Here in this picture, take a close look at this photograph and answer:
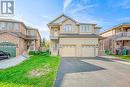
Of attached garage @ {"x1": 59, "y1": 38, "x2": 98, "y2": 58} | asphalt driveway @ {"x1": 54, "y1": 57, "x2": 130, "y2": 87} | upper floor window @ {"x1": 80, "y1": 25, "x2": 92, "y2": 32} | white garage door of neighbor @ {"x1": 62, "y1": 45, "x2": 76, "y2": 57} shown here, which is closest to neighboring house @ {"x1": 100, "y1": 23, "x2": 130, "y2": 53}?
upper floor window @ {"x1": 80, "y1": 25, "x2": 92, "y2": 32}

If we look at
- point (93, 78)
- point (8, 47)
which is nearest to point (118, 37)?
point (8, 47)

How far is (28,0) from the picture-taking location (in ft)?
70.2

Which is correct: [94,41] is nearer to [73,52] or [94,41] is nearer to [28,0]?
[73,52]

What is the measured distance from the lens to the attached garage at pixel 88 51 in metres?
29.9

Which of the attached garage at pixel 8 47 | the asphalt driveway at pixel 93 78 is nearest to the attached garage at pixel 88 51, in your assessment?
the attached garage at pixel 8 47

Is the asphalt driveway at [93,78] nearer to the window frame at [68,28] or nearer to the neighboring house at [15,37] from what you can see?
the neighboring house at [15,37]

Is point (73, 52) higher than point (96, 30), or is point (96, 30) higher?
point (96, 30)

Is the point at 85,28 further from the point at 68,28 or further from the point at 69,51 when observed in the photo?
the point at 69,51

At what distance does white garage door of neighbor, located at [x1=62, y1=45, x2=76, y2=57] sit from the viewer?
29703 mm

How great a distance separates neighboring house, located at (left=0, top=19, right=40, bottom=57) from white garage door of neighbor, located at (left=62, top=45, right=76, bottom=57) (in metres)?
8.19

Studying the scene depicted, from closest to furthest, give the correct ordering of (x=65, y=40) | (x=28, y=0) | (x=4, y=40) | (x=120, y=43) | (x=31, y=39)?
(x=28, y=0) < (x=4, y=40) < (x=65, y=40) < (x=120, y=43) < (x=31, y=39)

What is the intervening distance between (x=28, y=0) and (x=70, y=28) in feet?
41.5

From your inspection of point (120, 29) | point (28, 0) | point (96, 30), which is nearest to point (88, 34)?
point (96, 30)

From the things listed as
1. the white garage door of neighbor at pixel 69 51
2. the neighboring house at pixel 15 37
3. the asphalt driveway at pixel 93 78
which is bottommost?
the asphalt driveway at pixel 93 78
